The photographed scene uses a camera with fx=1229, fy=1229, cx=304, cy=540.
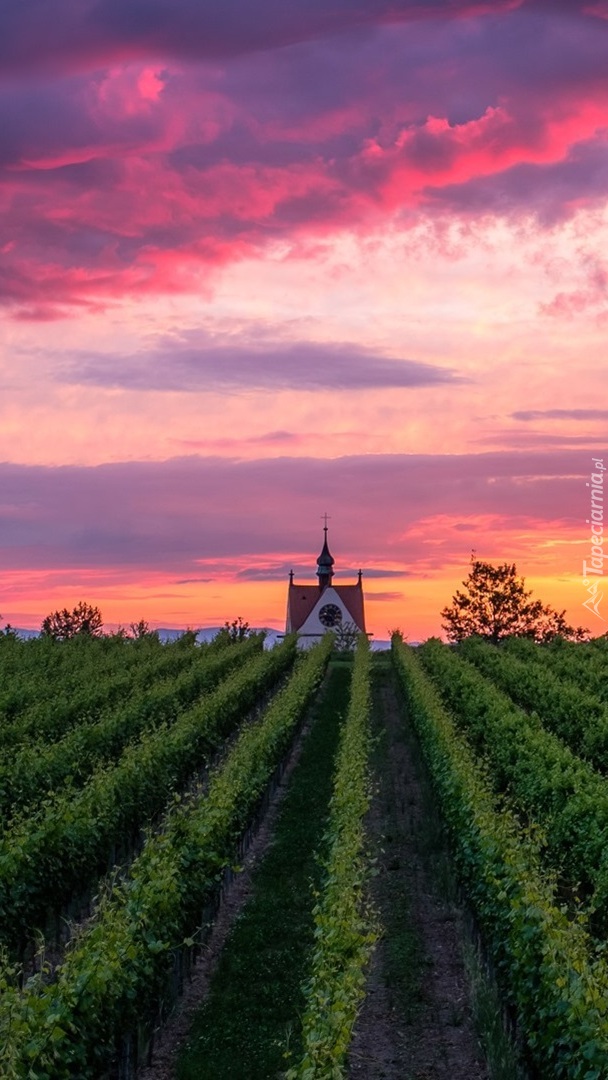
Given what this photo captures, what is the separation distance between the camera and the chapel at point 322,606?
122 metres

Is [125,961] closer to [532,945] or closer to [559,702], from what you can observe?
[532,945]

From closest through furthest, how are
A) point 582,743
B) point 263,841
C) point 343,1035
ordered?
point 343,1035 < point 263,841 < point 582,743

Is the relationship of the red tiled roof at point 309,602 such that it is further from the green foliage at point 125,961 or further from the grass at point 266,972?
the green foliage at point 125,961

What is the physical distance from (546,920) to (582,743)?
20457mm

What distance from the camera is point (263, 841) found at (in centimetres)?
2614

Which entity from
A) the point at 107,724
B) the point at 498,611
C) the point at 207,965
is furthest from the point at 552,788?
the point at 498,611

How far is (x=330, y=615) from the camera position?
400 ft

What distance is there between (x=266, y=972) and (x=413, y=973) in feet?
7.05

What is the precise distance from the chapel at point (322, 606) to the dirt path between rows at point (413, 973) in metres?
89.8

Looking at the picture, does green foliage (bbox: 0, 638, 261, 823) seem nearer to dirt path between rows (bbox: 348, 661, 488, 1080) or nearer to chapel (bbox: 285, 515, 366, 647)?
dirt path between rows (bbox: 348, 661, 488, 1080)

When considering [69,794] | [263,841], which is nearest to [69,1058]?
[69,794]

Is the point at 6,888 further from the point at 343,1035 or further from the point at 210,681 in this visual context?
the point at 210,681

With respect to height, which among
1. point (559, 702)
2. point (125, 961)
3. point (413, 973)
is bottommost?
point (413, 973)

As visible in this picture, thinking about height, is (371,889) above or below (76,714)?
below
